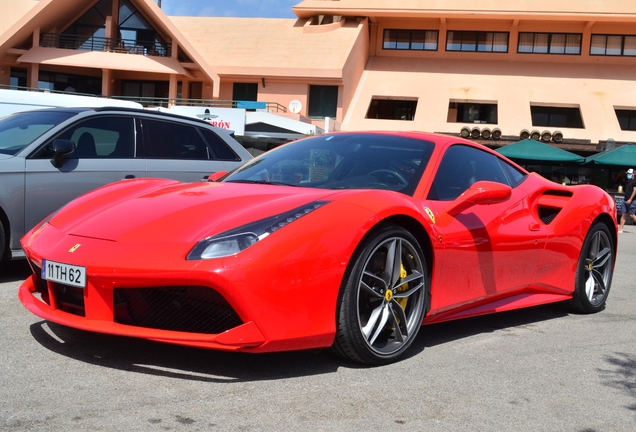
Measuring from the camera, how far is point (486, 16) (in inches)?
1431

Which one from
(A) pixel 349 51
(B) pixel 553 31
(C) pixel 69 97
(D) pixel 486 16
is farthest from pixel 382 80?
(C) pixel 69 97

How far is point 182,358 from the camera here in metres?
3.57

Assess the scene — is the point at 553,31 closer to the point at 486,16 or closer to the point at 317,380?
the point at 486,16

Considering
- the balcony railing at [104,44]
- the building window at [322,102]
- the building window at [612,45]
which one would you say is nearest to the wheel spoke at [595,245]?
the building window at [322,102]

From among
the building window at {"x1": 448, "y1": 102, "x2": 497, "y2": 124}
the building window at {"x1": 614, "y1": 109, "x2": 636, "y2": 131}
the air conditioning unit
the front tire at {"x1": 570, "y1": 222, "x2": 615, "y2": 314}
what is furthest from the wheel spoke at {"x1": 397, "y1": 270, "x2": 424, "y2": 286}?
the building window at {"x1": 614, "y1": 109, "x2": 636, "y2": 131}

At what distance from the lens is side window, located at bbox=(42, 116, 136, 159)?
6.15 meters

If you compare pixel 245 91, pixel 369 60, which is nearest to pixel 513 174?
pixel 245 91

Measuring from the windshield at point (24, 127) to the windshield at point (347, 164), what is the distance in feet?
7.34

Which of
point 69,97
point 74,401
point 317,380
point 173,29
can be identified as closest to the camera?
point 74,401

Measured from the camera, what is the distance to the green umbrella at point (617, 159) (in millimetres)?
20766

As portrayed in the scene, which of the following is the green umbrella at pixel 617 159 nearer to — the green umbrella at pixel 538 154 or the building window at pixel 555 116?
the green umbrella at pixel 538 154

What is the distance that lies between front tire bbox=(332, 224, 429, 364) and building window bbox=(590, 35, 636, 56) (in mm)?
35794

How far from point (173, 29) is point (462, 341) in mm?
29400

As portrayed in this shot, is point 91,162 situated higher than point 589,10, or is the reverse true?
point 589,10
